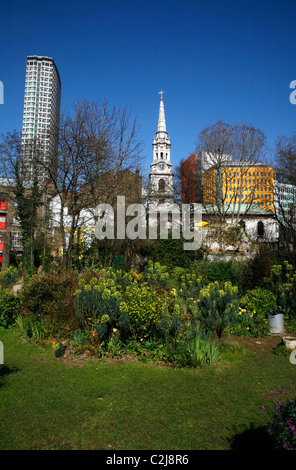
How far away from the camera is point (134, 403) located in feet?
13.8

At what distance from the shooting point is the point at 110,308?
6.14 meters

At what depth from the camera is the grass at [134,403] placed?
3391 millimetres

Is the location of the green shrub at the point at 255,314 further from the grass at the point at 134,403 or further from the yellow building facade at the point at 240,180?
the yellow building facade at the point at 240,180

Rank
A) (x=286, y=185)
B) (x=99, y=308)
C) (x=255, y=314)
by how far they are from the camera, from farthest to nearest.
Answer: (x=286, y=185) < (x=255, y=314) < (x=99, y=308)

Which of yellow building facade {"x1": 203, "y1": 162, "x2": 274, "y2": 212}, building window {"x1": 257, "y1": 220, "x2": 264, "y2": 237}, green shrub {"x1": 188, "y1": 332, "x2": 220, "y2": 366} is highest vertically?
yellow building facade {"x1": 203, "y1": 162, "x2": 274, "y2": 212}

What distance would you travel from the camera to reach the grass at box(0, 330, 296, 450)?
3.39 metres

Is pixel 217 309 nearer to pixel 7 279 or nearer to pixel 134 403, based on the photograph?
pixel 134 403

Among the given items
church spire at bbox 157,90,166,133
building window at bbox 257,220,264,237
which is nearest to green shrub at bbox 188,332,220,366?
building window at bbox 257,220,264,237

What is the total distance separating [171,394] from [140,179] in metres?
15.1

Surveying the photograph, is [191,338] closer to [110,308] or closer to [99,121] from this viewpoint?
[110,308]

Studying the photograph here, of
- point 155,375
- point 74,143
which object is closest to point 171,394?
point 155,375

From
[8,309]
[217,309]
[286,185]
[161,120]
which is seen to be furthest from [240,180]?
[161,120]

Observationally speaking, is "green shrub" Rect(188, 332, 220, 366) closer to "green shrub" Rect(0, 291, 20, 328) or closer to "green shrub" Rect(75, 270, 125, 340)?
"green shrub" Rect(75, 270, 125, 340)

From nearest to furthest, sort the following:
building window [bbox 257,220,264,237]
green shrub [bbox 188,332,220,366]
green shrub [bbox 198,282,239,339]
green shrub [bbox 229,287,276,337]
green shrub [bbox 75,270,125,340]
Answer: green shrub [bbox 188,332,220,366], green shrub [bbox 75,270,125,340], green shrub [bbox 198,282,239,339], green shrub [bbox 229,287,276,337], building window [bbox 257,220,264,237]
